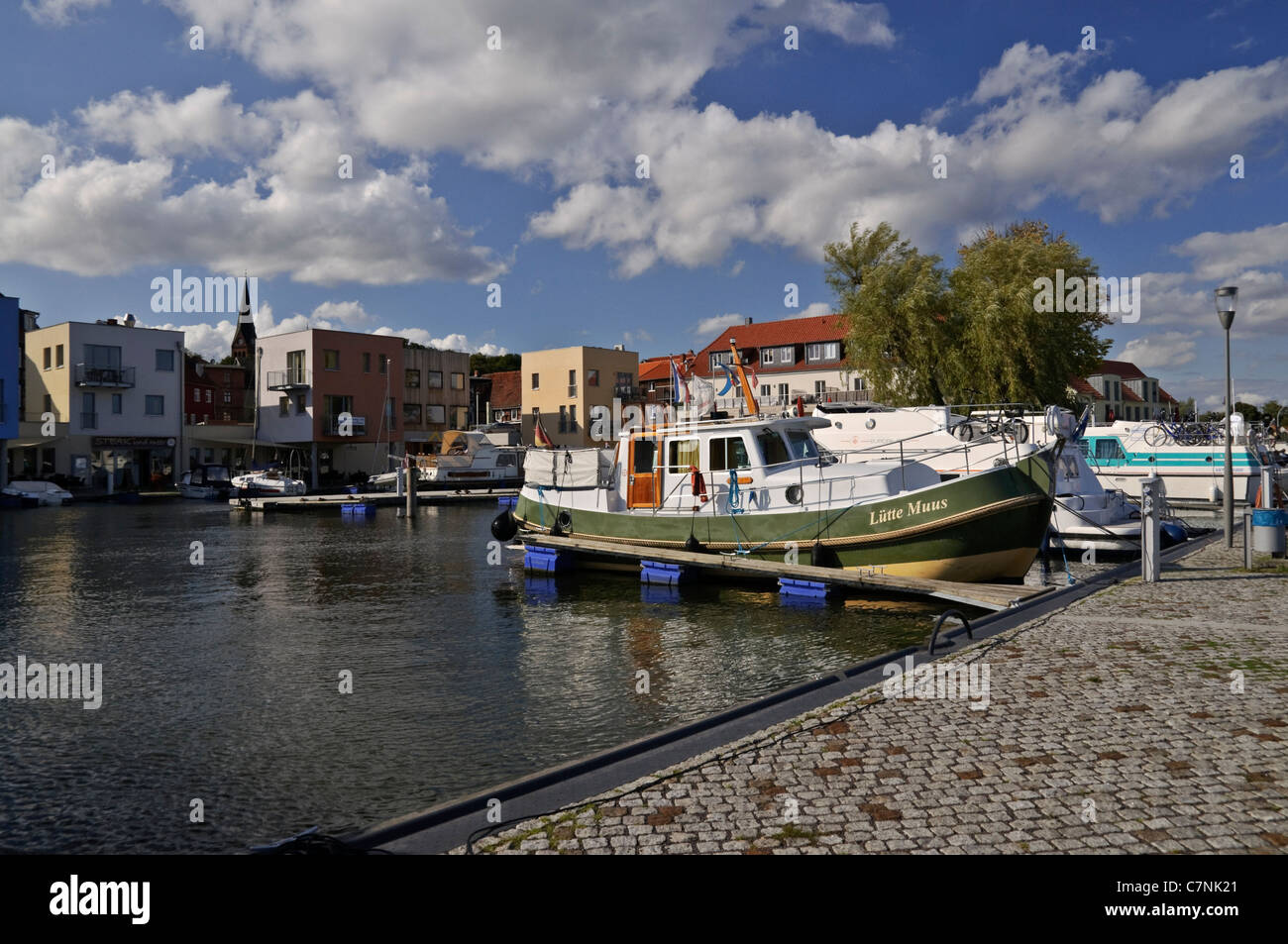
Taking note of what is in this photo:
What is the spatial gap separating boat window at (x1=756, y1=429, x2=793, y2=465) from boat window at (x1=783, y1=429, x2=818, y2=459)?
18cm

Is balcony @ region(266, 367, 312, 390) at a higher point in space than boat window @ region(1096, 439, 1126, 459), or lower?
higher

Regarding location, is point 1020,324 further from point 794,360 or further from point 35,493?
point 35,493

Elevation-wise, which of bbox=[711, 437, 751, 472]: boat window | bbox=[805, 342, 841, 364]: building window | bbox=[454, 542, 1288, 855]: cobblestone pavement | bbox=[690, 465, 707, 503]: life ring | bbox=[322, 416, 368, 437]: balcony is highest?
bbox=[805, 342, 841, 364]: building window

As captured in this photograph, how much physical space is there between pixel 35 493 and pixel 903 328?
45.3 meters

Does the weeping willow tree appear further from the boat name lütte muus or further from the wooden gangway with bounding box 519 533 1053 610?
the wooden gangway with bounding box 519 533 1053 610

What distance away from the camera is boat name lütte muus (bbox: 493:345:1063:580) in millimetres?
15461

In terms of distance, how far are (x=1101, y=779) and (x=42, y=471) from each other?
66.0 meters

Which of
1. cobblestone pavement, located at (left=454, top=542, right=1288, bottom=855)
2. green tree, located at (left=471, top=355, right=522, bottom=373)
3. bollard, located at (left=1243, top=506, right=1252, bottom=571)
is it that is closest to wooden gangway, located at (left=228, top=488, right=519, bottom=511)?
bollard, located at (left=1243, top=506, right=1252, bottom=571)

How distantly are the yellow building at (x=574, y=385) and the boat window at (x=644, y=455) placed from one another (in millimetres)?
44941

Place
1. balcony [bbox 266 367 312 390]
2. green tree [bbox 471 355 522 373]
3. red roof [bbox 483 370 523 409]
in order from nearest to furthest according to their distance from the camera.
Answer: balcony [bbox 266 367 312 390], red roof [bbox 483 370 523 409], green tree [bbox 471 355 522 373]

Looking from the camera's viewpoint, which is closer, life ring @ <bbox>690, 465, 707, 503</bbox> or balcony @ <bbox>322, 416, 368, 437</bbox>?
life ring @ <bbox>690, 465, 707, 503</bbox>

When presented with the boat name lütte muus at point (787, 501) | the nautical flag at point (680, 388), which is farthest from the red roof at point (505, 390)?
the nautical flag at point (680, 388)
